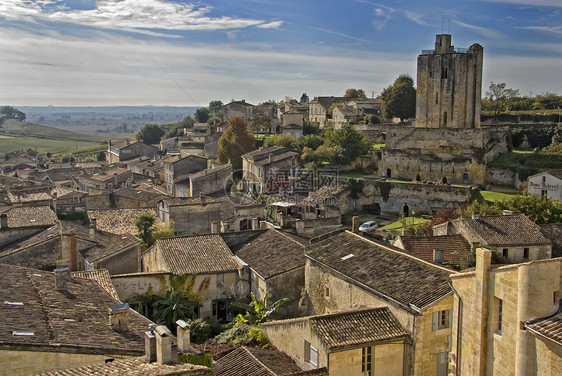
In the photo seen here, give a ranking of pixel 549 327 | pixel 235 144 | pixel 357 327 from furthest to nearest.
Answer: pixel 235 144 → pixel 357 327 → pixel 549 327

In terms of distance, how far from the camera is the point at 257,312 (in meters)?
22.4

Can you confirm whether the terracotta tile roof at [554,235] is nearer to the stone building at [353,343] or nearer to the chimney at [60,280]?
the stone building at [353,343]

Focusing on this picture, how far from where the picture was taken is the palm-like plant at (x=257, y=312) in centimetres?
2198

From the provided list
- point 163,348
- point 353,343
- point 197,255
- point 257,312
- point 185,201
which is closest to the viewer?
point 163,348

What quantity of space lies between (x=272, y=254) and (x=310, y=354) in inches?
356

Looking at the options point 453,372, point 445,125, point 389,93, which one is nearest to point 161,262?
point 453,372

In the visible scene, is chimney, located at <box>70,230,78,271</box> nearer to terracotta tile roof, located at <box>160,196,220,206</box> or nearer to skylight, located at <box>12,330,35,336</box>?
terracotta tile roof, located at <box>160,196,220,206</box>

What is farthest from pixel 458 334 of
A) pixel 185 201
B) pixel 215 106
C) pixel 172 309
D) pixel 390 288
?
pixel 215 106

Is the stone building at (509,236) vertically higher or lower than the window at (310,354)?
higher

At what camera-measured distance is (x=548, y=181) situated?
41094mm

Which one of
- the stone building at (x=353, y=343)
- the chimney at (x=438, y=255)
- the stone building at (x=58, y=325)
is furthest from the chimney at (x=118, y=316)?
the chimney at (x=438, y=255)

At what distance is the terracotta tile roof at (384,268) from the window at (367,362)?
6.15ft

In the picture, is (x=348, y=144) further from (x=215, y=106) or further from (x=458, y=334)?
(x=215, y=106)

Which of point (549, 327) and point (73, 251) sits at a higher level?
point (549, 327)
